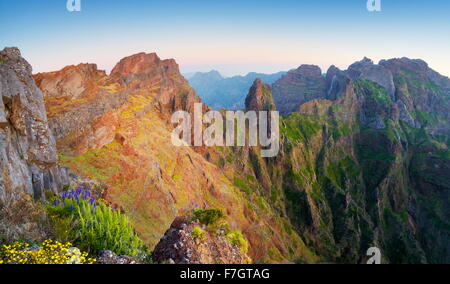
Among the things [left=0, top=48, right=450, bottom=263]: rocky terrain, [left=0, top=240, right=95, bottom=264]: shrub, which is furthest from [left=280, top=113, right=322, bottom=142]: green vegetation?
[left=0, top=240, right=95, bottom=264]: shrub

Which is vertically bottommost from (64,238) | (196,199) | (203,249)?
(196,199)

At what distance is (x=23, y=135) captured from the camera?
17922 mm

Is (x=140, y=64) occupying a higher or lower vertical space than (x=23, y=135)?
higher

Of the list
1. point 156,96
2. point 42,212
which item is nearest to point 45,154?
point 42,212

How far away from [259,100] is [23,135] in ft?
406

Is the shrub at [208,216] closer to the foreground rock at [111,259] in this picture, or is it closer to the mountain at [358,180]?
the foreground rock at [111,259]

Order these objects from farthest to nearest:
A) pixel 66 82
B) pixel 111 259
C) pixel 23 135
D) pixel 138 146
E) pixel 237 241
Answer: pixel 138 146 → pixel 66 82 → pixel 23 135 → pixel 237 241 → pixel 111 259

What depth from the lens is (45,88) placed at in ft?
115

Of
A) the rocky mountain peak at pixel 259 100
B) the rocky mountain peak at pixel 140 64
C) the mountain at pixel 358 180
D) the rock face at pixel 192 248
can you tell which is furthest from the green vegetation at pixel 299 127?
the rock face at pixel 192 248

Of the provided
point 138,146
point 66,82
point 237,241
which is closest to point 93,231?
point 237,241

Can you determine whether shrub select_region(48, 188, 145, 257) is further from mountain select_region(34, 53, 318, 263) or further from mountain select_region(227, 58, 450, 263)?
mountain select_region(227, 58, 450, 263)

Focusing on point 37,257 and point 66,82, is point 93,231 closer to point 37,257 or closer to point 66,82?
point 37,257

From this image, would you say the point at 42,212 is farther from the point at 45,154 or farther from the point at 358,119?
the point at 358,119
